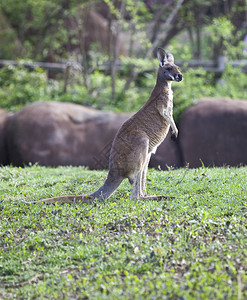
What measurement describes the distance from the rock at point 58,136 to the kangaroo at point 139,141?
15.0 feet

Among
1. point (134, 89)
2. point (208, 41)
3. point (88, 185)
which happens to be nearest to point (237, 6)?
point (208, 41)

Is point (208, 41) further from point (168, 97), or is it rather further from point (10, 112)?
point (168, 97)

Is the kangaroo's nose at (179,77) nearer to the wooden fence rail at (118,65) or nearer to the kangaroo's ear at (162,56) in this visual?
the kangaroo's ear at (162,56)

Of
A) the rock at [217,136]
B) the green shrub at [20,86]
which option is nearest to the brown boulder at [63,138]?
the rock at [217,136]

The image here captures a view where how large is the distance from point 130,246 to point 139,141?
1495 mm

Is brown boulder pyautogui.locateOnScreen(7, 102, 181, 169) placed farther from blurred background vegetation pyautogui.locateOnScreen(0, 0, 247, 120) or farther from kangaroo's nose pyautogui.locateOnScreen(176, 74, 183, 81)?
kangaroo's nose pyautogui.locateOnScreen(176, 74, 183, 81)

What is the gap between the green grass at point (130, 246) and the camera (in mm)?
4199

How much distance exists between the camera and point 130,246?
492cm

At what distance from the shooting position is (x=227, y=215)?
5590 mm

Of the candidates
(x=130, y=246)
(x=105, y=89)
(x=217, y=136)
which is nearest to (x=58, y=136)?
(x=105, y=89)

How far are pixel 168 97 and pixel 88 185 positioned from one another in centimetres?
191

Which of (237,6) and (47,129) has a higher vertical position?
(237,6)

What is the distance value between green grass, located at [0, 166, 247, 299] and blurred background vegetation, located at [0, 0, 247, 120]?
6.00 m

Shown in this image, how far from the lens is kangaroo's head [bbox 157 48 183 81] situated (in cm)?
626
